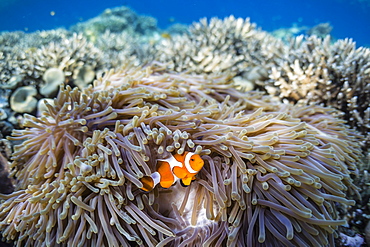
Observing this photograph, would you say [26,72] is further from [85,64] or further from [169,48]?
[169,48]

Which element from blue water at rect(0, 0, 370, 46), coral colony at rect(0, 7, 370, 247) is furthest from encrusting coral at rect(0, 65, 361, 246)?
blue water at rect(0, 0, 370, 46)

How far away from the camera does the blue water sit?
31.0 metres

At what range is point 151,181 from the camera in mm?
1438

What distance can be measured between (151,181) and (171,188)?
0.62 feet

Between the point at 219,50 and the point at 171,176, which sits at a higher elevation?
the point at 219,50

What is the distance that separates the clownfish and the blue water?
22.0m

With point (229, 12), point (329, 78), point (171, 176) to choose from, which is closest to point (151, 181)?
point (171, 176)

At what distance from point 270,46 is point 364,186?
233cm

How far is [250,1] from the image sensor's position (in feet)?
166

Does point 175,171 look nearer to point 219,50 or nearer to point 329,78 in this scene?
point 329,78

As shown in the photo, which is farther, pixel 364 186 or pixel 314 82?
pixel 314 82

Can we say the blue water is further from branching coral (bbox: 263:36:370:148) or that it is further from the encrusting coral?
the encrusting coral

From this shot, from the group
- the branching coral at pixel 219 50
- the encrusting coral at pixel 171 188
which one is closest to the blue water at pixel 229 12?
the branching coral at pixel 219 50

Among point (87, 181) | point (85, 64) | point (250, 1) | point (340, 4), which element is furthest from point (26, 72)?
point (250, 1)
